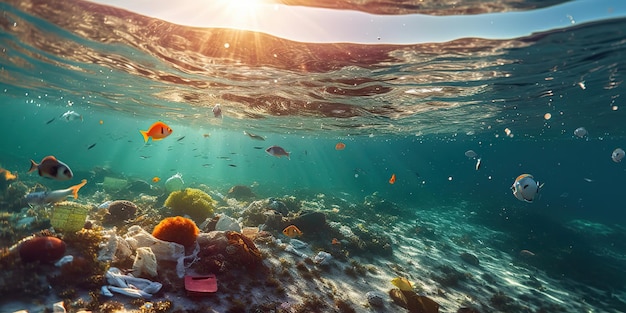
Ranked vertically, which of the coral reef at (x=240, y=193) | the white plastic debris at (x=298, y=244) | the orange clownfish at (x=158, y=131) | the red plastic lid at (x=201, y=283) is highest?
the orange clownfish at (x=158, y=131)

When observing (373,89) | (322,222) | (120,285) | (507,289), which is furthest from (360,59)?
(507,289)

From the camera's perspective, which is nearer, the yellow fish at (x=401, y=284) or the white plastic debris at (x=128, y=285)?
the white plastic debris at (x=128, y=285)

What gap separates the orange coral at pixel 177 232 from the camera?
7477mm

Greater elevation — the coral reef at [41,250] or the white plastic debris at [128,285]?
the coral reef at [41,250]

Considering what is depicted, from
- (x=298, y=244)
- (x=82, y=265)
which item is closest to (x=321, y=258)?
(x=298, y=244)

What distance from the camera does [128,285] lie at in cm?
597

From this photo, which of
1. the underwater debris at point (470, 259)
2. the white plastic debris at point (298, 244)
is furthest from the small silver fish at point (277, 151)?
the underwater debris at point (470, 259)

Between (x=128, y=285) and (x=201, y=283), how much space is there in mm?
1448

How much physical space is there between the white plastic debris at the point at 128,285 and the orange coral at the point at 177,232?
137 cm

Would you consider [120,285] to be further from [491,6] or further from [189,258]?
[491,6]

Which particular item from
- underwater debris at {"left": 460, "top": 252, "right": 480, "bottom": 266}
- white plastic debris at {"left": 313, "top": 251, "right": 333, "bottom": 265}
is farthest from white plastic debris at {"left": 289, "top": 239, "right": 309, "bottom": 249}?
underwater debris at {"left": 460, "top": 252, "right": 480, "bottom": 266}

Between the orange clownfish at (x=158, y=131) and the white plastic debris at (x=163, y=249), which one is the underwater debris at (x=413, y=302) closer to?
the white plastic debris at (x=163, y=249)

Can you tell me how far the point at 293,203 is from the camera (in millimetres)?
20812

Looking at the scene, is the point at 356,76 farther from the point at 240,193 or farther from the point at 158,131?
the point at 240,193
